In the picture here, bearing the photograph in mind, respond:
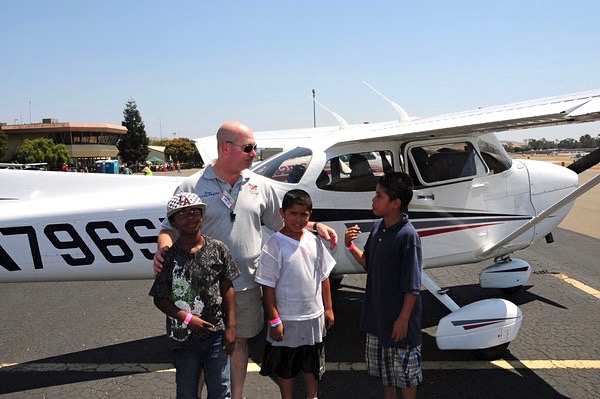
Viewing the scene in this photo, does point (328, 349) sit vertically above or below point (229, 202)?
below

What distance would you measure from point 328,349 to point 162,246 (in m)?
A: 2.38

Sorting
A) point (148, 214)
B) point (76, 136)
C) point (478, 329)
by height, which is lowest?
point (478, 329)

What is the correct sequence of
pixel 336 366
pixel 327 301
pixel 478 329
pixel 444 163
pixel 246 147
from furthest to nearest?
pixel 444 163 < pixel 336 366 < pixel 478 329 < pixel 327 301 < pixel 246 147

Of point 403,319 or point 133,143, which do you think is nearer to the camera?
point 403,319

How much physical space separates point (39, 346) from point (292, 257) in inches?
127

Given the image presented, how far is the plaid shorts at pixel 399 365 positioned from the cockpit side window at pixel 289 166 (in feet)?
5.78

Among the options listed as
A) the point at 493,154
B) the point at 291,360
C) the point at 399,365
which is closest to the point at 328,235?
the point at 291,360

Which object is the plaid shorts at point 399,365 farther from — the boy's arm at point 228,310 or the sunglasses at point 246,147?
the sunglasses at point 246,147

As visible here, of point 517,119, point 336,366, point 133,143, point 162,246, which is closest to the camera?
point 162,246

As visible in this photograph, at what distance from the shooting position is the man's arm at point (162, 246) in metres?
2.36

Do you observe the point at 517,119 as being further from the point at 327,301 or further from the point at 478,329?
the point at 327,301

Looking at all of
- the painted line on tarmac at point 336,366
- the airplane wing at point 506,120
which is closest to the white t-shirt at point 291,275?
the painted line on tarmac at point 336,366

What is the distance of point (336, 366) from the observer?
3.89 meters

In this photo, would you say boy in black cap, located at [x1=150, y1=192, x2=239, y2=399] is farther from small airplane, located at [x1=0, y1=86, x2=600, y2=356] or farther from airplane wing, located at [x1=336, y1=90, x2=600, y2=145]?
airplane wing, located at [x1=336, y1=90, x2=600, y2=145]
